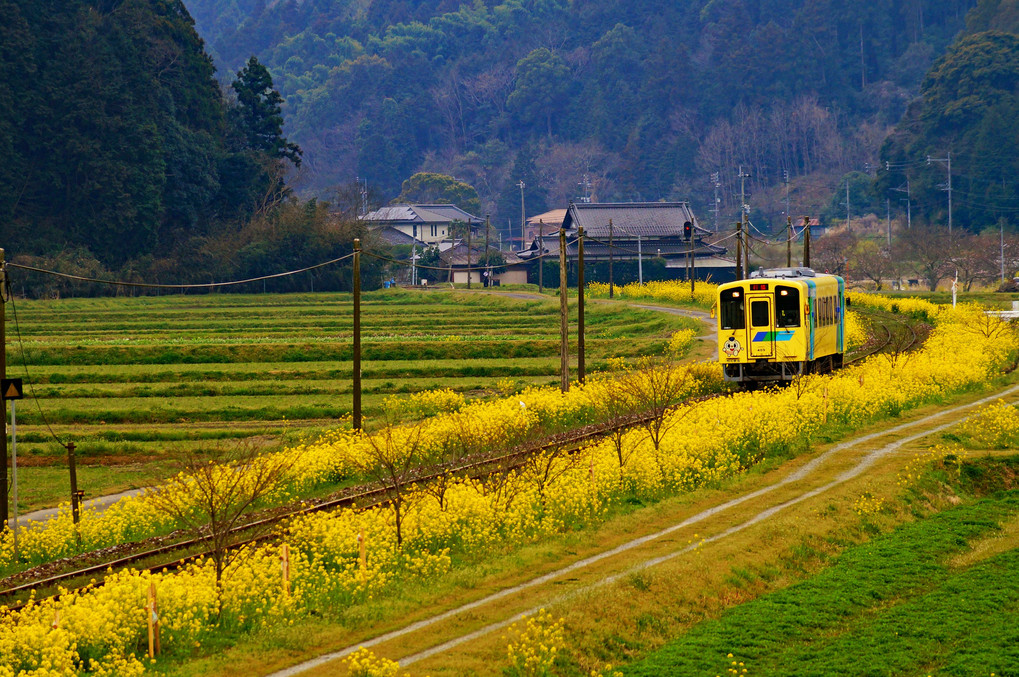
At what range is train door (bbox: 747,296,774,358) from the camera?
31.0m

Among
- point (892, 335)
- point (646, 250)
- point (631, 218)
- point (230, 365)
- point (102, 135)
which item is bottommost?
point (230, 365)

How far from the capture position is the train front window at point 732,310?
3127cm

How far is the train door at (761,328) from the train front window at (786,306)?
0.64ft

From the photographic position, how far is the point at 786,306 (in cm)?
3083

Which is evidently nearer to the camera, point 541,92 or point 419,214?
point 419,214

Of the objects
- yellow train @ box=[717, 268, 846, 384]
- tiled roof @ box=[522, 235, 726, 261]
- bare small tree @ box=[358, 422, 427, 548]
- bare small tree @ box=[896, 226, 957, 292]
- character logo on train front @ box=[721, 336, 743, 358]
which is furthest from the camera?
tiled roof @ box=[522, 235, 726, 261]

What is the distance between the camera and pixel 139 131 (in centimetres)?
8306

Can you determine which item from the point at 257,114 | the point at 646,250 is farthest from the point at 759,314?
the point at 257,114

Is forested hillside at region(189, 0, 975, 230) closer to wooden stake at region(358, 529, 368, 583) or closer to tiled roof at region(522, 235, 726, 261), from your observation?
tiled roof at region(522, 235, 726, 261)

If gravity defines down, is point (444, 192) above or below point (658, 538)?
above

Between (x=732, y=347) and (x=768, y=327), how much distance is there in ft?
3.63

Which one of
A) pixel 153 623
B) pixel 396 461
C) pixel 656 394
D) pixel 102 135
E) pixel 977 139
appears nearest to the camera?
pixel 153 623

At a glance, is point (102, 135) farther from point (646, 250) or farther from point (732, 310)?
point (732, 310)

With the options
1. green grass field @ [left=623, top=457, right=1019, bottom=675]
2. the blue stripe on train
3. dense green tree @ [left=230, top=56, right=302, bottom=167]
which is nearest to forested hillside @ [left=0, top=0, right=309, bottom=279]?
dense green tree @ [left=230, top=56, right=302, bottom=167]
